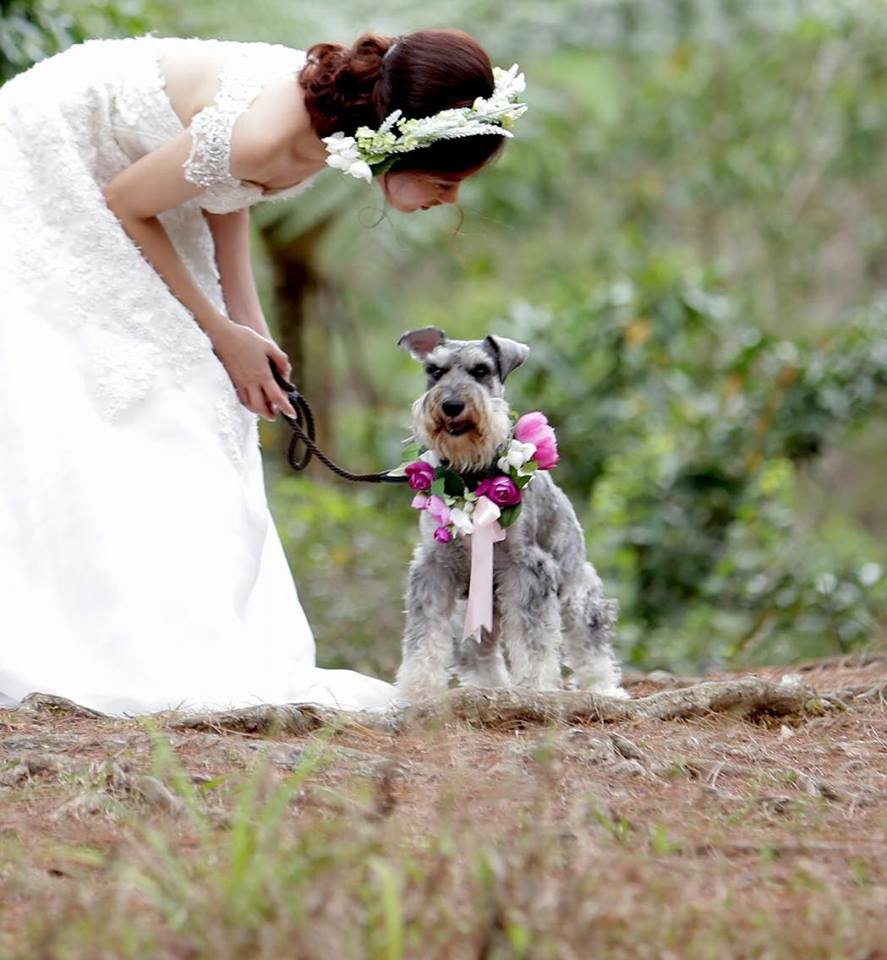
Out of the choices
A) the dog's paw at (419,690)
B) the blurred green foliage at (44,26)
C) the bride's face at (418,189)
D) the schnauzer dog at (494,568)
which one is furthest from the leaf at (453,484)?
the blurred green foliage at (44,26)

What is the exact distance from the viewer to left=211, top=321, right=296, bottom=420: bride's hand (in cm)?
506

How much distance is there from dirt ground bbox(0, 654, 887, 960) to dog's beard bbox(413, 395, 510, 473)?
92cm

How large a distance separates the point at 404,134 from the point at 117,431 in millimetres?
1423

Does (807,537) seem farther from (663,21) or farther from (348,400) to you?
(348,400)

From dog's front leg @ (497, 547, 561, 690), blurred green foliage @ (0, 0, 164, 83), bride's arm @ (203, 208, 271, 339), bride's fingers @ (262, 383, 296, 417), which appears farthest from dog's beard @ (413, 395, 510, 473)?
blurred green foliage @ (0, 0, 164, 83)

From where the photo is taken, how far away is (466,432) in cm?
475

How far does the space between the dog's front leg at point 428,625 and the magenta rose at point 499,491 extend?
0.29 metres

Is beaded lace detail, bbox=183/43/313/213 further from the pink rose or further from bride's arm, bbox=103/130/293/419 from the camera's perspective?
the pink rose

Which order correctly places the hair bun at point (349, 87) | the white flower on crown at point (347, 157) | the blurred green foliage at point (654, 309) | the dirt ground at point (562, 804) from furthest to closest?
the blurred green foliage at point (654, 309) → the hair bun at point (349, 87) → the white flower on crown at point (347, 157) → the dirt ground at point (562, 804)

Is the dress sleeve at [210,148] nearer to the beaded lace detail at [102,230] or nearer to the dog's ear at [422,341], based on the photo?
the beaded lace detail at [102,230]

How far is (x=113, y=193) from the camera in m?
4.95

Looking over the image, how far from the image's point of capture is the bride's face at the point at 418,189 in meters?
4.68

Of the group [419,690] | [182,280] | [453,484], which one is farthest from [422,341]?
[419,690]

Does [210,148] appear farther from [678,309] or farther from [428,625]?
[678,309]
